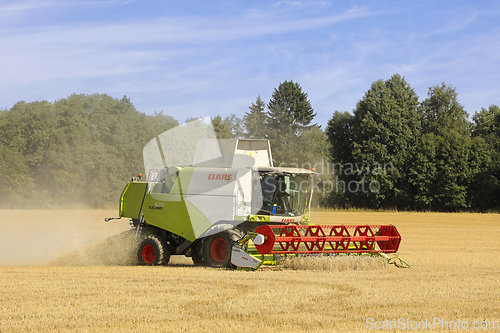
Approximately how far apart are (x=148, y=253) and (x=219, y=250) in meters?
2.27

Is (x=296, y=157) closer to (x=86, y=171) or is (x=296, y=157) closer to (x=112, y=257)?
(x=86, y=171)

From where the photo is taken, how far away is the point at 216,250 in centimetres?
1179

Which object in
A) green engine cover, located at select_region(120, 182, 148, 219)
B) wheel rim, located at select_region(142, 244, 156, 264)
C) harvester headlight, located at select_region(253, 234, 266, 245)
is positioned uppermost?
green engine cover, located at select_region(120, 182, 148, 219)

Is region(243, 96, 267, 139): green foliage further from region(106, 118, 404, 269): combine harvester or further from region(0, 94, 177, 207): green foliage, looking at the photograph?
region(106, 118, 404, 269): combine harvester

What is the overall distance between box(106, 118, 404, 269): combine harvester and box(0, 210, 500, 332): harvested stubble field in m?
0.64

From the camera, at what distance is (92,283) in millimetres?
9344

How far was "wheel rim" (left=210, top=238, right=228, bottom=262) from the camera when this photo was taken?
1171 centimetres

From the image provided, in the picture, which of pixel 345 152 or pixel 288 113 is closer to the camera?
pixel 345 152

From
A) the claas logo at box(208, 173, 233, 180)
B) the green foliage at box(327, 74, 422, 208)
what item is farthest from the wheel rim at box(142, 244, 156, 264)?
the green foliage at box(327, 74, 422, 208)

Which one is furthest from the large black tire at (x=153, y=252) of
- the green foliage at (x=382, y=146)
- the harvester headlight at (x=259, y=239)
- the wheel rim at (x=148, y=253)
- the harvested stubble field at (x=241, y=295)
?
the green foliage at (x=382, y=146)

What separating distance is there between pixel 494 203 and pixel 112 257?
4176 centimetres

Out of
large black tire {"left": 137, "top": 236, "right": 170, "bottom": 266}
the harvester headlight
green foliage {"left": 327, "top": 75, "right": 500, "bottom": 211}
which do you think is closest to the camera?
the harvester headlight

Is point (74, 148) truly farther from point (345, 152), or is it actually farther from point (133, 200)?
point (133, 200)

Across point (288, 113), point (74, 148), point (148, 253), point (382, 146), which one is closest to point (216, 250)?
point (148, 253)
